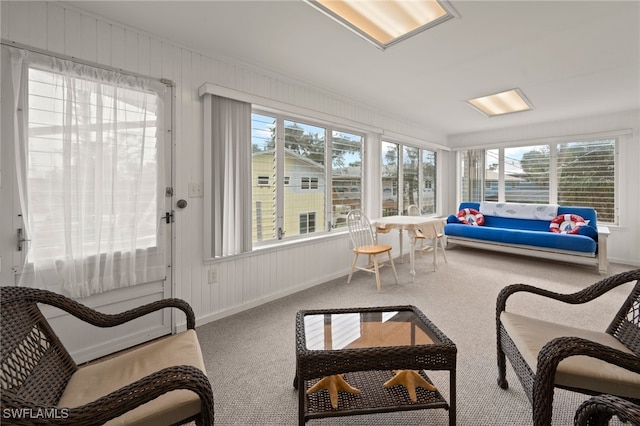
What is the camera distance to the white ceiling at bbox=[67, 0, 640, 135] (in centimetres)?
201

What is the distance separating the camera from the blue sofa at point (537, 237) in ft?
13.3

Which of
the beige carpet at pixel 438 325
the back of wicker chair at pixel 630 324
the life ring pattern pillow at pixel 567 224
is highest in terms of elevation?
the life ring pattern pillow at pixel 567 224

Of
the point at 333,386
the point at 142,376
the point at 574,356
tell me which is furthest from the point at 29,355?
the point at 574,356

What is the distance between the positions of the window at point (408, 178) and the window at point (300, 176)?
0.75 meters

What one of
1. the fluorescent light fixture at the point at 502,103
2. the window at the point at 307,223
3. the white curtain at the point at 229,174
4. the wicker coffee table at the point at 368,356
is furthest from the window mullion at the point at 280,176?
the fluorescent light fixture at the point at 502,103

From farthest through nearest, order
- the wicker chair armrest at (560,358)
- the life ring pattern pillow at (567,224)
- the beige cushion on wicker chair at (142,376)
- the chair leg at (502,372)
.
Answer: the life ring pattern pillow at (567,224)
the chair leg at (502,372)
the wicker chair armrest at (560,358)
the beige cushion on wicker chair at (142,376)

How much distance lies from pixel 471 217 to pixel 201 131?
5135mm

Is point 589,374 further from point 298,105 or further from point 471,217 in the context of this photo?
point 471,217

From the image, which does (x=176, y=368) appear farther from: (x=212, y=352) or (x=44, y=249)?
(x=44, y=249)

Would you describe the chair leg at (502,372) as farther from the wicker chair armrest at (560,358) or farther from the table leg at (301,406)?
the table leg at (301,406)

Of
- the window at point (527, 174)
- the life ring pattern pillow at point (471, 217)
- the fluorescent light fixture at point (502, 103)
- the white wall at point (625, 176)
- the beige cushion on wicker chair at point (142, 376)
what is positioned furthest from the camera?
the life ring pattern pillow at point (471, 217)

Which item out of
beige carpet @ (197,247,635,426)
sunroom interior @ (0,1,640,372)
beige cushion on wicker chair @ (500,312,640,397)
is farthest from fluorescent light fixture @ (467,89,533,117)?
beige cushion on wicker chair @ (500,312,640,397)

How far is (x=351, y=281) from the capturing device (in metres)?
3.71

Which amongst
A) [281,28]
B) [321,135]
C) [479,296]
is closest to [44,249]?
[281,28]
